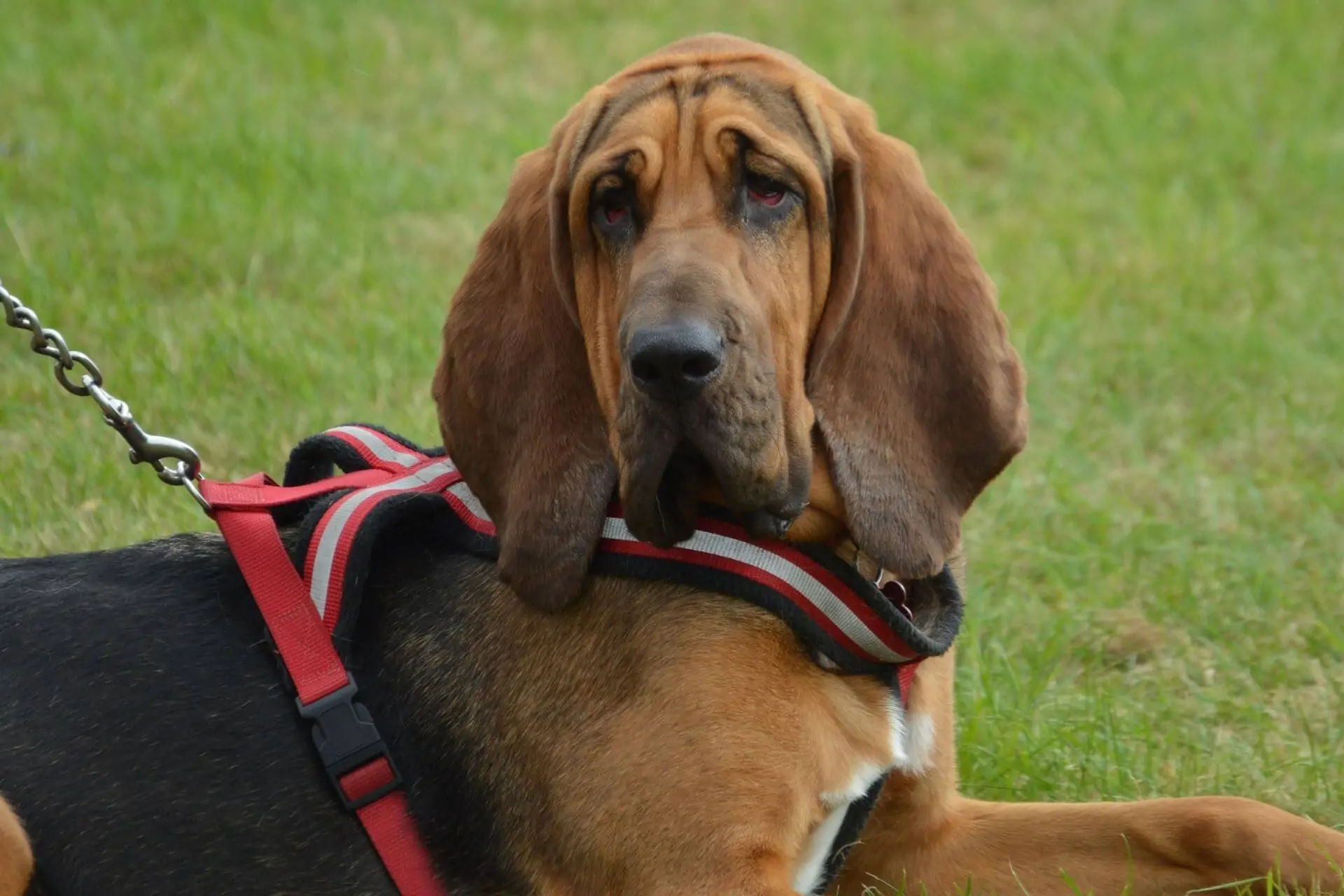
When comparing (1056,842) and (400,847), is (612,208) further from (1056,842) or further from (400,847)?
(1056,842)

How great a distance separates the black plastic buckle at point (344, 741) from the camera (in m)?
3.73

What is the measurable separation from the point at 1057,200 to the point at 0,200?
4852mm

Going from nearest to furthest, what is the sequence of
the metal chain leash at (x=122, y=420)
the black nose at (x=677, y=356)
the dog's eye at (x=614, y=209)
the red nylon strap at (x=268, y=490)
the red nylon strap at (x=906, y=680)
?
the black nose at (x=677, y=356) < the dog's eye at (x=614, y=209) < the red nylon strap at (x=906, y=680) < the red nylon strap at (x=268, y=490) < the metal chain leash at (x=122, y=420)

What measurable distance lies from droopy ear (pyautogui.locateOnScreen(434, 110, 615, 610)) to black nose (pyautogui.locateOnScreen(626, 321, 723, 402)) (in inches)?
15.3

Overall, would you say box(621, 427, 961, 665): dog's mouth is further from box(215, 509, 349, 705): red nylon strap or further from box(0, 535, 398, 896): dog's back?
box(0, 535, 398, 896): dog's back

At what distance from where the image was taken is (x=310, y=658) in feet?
12.4

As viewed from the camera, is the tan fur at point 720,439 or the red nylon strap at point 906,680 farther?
the red nylon strap at point 906,680

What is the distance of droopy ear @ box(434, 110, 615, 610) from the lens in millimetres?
3693

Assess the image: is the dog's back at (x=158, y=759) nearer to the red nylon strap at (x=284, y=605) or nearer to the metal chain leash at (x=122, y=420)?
the red nylon strap at (x=284, y=605)

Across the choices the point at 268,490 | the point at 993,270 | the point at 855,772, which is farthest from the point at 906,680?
the point at 993,270

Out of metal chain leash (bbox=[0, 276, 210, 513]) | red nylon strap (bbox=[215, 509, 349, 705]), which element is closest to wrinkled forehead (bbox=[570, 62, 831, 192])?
red nylon strap (bbox=[215, 509, 349, 705])

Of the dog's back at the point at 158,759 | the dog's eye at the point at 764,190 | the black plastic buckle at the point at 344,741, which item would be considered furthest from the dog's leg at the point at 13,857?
the dog's eye at the point at 764,190

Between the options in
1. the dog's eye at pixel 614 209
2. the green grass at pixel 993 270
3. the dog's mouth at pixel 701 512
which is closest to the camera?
the dog's mouth at pixel 701 512

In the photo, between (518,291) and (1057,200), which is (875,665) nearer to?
(518,291)
